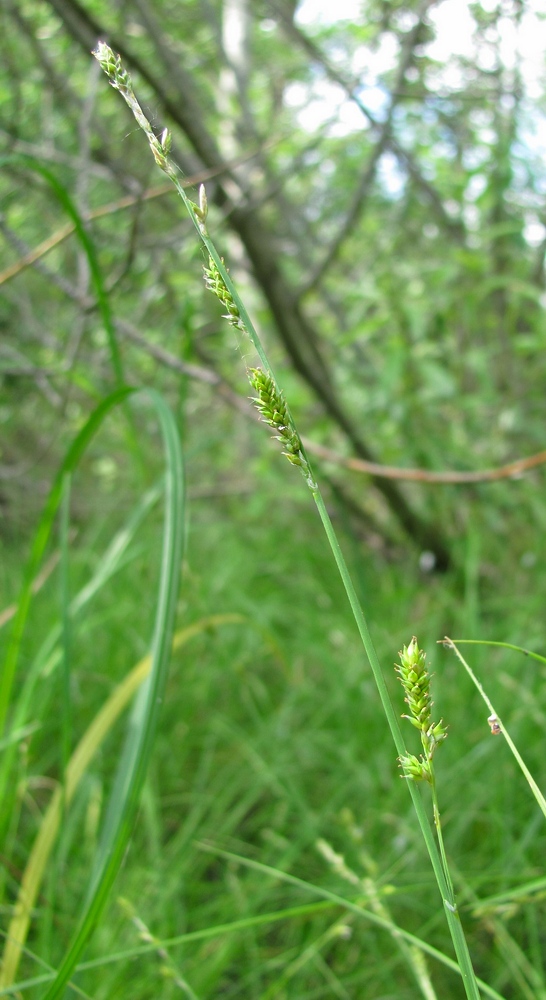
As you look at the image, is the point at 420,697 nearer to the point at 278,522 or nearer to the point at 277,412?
the point at 277,412

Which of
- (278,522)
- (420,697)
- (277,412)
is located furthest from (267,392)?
(278,522)

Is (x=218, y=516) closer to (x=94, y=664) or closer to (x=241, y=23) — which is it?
(x=94, y=664)

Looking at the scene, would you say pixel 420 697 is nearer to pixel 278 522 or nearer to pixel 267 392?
pixel 267 392

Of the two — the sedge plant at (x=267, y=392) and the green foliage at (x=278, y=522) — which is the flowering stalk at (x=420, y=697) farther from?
the green foliage at (x=278, y=522)

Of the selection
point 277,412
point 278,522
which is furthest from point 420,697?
point 278,522

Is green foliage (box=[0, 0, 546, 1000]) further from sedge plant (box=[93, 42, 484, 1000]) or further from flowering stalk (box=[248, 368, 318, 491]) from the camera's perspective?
flowering stalk (box=[248, 368, 318, 491])

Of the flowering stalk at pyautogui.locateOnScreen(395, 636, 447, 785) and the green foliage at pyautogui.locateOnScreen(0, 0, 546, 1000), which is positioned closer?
the flowering stalk at pyautogui.locateOnScreen(395, 636, 447, 785)

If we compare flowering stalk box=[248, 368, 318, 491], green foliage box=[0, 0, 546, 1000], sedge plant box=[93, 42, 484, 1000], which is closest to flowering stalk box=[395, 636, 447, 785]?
sedge plant box=[93, 42, 484, 1000]

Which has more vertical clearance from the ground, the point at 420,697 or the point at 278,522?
the point at 278,522

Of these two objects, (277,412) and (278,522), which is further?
(278,522)

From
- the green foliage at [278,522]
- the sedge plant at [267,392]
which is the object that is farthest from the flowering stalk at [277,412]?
the green foliage at [278,522]

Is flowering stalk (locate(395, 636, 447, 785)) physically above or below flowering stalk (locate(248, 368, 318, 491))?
below

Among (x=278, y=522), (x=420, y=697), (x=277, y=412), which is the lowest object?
(x=420, y=697)
